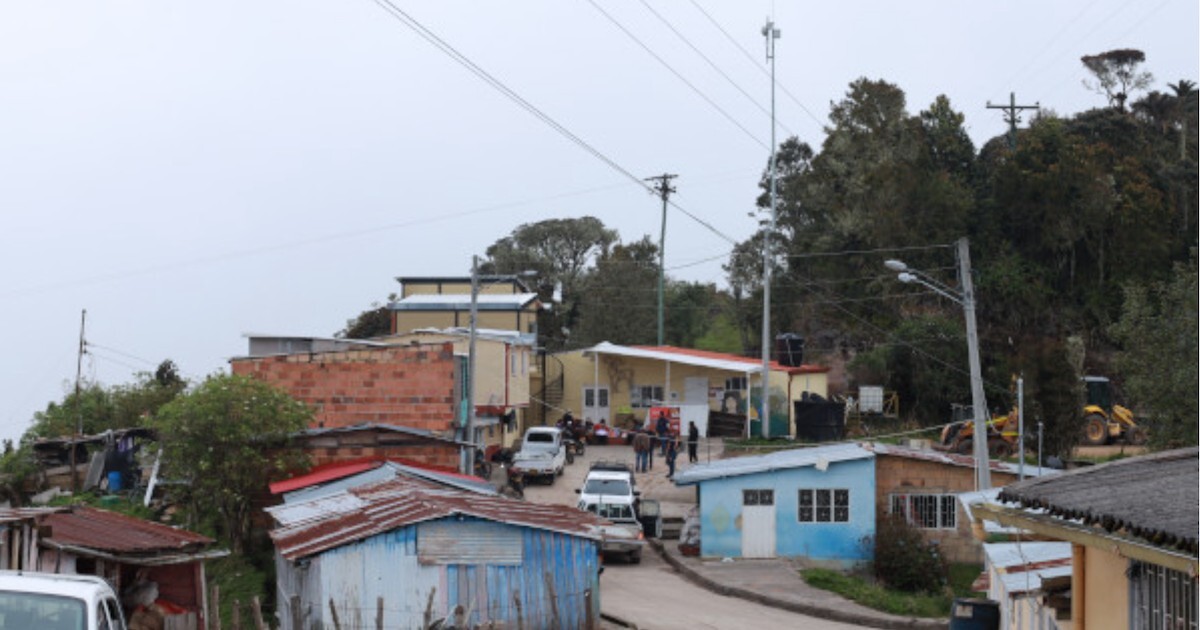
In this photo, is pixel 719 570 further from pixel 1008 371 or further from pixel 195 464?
pixel 1008 371

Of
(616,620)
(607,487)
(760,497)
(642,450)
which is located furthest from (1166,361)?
(642,450)

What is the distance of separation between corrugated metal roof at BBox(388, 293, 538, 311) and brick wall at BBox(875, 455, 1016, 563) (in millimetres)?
27576

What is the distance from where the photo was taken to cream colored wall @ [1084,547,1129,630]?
855 cm

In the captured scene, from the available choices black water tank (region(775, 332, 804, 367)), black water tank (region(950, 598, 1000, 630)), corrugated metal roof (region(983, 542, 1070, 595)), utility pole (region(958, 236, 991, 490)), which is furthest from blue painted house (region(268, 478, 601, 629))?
black water tank (region(775, 332, 804, 367))

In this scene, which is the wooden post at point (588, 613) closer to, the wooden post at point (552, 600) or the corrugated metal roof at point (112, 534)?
the wooden post at point (552, 600)

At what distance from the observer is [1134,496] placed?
7.83m

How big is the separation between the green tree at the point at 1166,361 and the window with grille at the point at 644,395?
23.1 meters

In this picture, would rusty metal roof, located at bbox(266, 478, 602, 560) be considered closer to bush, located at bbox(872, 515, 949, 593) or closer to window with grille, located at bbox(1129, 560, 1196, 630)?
bush, located at bbox(872, 515, 949, 593)

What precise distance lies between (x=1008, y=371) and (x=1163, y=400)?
18.1m

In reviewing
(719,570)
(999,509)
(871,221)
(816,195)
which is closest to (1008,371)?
(871,221)

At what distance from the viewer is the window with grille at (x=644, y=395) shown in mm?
55688

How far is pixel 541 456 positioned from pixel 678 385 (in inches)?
534

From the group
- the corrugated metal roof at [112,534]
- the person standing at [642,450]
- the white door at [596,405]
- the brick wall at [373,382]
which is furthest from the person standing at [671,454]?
the corrugated metal roof at [112,534]

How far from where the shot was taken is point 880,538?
33.5 m
